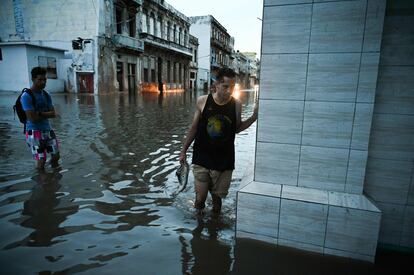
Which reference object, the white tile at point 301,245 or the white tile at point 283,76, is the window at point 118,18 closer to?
the white tile at point 283,76

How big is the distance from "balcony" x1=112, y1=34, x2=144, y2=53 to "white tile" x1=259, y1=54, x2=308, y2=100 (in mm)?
26987

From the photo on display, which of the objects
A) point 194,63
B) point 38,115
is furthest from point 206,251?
point 194,63

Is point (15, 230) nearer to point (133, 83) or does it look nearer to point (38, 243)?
point (38, 243)

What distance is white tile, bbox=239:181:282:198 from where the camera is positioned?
257 cm

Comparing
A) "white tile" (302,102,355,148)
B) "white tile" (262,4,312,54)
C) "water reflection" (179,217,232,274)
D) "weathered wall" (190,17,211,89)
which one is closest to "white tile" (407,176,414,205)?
"white tile" (302,102,355,148)

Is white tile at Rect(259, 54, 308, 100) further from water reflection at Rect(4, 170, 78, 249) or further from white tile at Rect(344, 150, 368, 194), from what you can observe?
water reflection at Rect(4, 170, 78, 249)

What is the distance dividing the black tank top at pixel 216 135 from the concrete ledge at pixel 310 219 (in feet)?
1.94

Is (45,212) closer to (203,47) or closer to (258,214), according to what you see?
(258,214)

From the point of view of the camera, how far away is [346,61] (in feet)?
7.56

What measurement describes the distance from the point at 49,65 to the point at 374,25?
27.1m

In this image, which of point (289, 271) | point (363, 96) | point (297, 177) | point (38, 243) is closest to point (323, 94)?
point (363, 96)

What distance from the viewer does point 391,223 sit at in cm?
258

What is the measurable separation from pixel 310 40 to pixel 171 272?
7.71 feet

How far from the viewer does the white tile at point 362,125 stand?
90.7 inches
